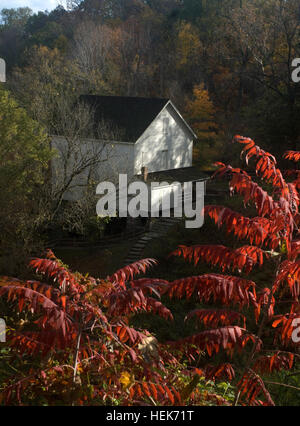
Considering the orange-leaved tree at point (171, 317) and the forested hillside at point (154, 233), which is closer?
the orange-leaved tree at point (171, 317)

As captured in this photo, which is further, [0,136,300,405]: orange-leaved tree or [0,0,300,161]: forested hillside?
[0,0,300,161]: forested hillside

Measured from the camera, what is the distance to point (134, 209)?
96.5 feet

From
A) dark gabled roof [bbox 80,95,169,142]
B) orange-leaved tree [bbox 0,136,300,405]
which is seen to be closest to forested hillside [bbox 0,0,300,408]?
orange-leaved tree [bbox 0,136,300,405]

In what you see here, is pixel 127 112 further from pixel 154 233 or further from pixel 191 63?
pixel 191 63

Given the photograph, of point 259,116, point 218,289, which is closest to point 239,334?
point 218,289

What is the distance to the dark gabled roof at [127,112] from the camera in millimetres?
32812

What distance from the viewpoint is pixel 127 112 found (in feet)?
114

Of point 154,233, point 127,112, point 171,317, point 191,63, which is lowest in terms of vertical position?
point 154,233

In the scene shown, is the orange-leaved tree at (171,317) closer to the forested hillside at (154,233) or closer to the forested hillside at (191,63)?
the forested hillside at (154,233)

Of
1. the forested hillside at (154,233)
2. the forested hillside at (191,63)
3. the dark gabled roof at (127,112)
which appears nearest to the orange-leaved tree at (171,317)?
the forested hillside at (154,233)

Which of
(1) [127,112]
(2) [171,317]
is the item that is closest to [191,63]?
(1) [127,112]

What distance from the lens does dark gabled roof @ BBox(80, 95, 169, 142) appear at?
108 ft

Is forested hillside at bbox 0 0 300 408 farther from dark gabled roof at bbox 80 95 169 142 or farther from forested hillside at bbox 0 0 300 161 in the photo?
dark gabled roof at bbox 80 95 169 142
